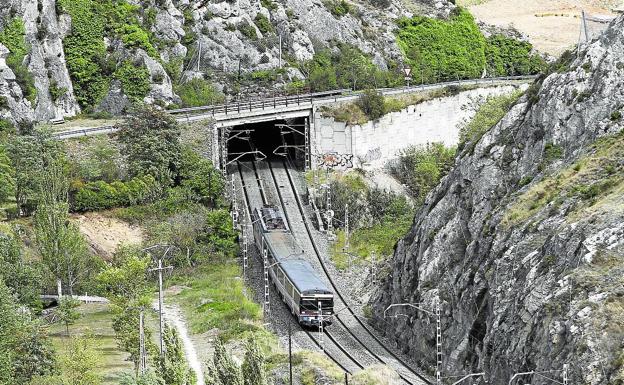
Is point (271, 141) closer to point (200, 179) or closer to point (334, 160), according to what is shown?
point (334, 160)

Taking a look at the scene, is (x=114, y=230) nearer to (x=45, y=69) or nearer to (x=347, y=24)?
(x=45, y=69)

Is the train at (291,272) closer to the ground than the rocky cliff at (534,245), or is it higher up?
closer to the ground

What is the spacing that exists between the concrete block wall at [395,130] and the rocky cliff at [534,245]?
92.6 feet

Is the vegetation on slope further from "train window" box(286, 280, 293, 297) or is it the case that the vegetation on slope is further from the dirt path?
the dirt path

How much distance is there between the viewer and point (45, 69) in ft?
339

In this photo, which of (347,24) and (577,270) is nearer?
(577,270)

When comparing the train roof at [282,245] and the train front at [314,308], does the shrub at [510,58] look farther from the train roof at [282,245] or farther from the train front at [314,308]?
the train front at [314,308]

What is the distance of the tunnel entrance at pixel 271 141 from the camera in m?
107

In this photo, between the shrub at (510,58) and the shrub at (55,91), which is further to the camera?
the shrub at (510,58)

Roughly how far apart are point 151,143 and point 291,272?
910 inches

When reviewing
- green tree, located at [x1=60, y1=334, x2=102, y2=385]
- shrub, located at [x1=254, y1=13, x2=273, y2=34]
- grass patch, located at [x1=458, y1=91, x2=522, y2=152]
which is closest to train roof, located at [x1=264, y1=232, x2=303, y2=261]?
green tree, located at [x1=60, y1=334, x2=102, y2=385]

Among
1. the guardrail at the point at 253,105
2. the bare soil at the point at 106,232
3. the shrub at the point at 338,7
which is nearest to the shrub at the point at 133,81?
the guardrail at the point at 253,105

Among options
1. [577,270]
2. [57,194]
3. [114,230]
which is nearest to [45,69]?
[114,230]

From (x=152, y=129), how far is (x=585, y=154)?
41.8m
